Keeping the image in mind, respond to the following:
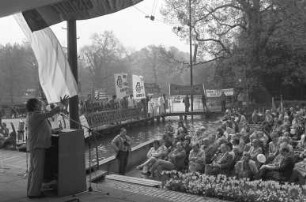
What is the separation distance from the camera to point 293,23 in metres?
27.0

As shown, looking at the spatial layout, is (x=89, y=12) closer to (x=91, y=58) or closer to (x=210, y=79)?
(x=210, y=79)

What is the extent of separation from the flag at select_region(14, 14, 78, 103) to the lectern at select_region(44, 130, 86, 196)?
724 millimetres

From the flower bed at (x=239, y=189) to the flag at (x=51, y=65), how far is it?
2790 mm

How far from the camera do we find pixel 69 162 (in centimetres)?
602

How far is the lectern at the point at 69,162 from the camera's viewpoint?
5.97 metres

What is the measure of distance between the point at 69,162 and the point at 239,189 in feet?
9.79

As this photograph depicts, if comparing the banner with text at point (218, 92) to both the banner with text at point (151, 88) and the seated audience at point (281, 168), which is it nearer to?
the banner with text at point (151, 88)

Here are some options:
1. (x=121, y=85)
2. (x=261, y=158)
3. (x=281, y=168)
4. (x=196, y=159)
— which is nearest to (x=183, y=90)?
(x=121, y=85)

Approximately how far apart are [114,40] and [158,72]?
1225 centimetres

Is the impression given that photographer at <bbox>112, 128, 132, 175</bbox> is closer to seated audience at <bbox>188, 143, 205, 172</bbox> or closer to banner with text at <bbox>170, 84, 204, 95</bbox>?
seated audience at <bbox>188, 143, 205, 172</bbox>

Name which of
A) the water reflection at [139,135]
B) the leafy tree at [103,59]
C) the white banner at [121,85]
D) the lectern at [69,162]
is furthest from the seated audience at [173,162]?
the leafy tree at [103,59]

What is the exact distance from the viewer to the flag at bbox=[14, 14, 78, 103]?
253 inches

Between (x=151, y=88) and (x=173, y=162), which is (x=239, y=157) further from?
(x=151, y=88)

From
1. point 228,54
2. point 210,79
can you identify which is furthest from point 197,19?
point 210,79
